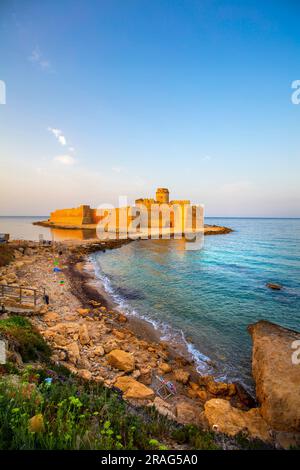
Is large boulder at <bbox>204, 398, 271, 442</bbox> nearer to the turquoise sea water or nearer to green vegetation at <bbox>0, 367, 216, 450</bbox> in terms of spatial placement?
green vegetation at <bbox>0, 367, 216, 450</bbox>

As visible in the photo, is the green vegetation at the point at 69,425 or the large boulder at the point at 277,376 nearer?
the green vegetation at the point at 69,425

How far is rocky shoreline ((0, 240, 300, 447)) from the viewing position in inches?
203

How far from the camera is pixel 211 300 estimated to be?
46.9 ft

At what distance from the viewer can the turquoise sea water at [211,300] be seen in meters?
9.19

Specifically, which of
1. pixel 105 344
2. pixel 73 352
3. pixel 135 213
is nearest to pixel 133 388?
pixel 73 352

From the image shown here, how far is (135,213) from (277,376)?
2984 inches

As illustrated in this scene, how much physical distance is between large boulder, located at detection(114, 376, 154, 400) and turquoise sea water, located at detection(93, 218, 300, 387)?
2.91 meters

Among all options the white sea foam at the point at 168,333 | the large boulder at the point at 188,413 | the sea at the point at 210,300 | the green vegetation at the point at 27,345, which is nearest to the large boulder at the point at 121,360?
the large boulder at the point at 188,413

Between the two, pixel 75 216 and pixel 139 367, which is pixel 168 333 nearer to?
pixel 139 367

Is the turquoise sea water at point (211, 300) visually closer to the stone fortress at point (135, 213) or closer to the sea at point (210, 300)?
the sea at point (210, 300)

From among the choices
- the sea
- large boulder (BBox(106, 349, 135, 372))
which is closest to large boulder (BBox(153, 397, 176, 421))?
large boulder (BBox(106, 349, 135, 372))

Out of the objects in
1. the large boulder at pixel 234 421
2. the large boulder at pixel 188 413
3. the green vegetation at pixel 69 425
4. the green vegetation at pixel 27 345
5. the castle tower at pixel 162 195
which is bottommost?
the large boulder at pixel 188 413

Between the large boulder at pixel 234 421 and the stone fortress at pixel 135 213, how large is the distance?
73.9 m

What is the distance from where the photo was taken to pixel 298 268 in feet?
73.9
